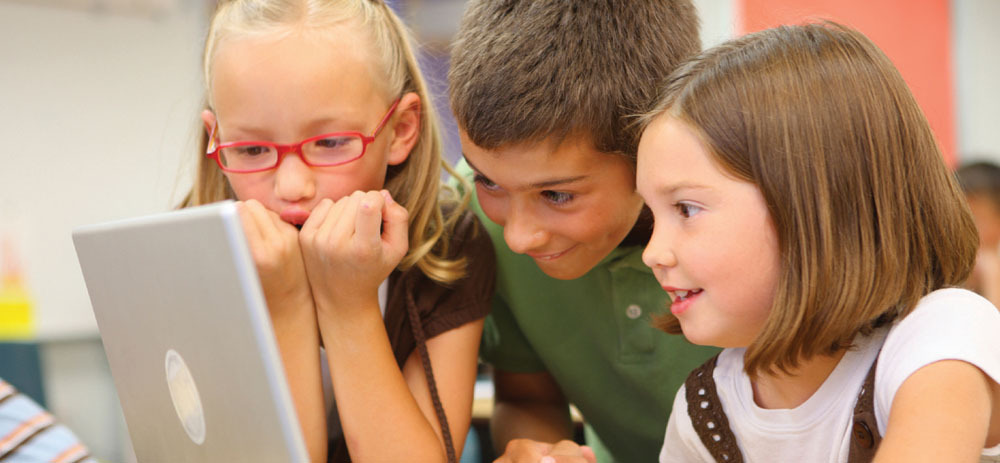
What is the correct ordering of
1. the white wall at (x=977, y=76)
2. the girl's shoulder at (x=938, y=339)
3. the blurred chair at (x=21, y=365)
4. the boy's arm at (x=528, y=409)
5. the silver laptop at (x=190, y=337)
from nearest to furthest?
the silver laptop at (x=190, y=337) → the girl's shoulder at (x=938, y=339) → the boy's arm at (x=528, y=409) → the blurred chair at (x=21, y=365) → the white wall at (x=977, y=76)

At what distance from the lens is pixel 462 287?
1.12 metres

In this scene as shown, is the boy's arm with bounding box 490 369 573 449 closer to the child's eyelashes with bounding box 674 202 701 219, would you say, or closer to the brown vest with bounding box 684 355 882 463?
the brown vest with bounding box 684 355 882 463

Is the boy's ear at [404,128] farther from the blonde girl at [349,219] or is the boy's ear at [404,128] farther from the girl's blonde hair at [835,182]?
the girl's blonde hair at [835,182]

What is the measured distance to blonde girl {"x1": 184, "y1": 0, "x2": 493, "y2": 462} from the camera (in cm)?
92

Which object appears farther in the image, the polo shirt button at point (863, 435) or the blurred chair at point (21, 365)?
the blurred chair at point (21, 365)

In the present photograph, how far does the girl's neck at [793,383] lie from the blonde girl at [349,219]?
36 centimetres

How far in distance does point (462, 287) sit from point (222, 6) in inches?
19.6

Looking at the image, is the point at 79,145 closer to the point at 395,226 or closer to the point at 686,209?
the point at 395,226

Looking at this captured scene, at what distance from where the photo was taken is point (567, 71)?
948 mm

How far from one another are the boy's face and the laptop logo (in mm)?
403

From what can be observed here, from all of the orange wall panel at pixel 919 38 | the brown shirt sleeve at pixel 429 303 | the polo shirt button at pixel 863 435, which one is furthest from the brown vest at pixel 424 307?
the orange wall panel at pixel 919 38

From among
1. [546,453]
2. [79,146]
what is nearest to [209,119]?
[546,453]

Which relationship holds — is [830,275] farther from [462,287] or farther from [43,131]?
[43,131]

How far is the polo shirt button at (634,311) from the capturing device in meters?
1.20
